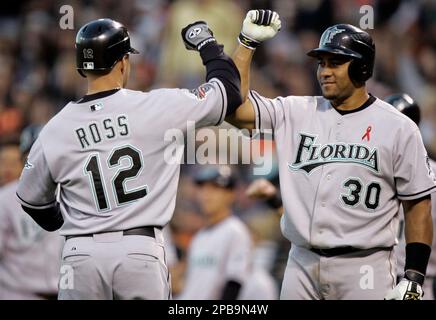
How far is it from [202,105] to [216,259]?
3.90m

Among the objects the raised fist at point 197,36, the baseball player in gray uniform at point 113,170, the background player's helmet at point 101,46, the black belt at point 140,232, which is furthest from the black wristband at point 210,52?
the black belt at point 140,232

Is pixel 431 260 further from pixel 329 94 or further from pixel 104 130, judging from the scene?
pixel 104 130

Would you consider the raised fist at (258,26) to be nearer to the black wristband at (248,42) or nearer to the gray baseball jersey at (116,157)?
the black wristband at (248,42)

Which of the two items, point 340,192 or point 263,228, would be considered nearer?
point 340,192

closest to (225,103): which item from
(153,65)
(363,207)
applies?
(363,207)

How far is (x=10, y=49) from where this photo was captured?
1318cm

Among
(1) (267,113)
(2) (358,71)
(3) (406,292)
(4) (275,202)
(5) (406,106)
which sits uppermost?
(2) (358,71)

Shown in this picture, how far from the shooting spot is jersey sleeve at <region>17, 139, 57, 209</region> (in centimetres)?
521

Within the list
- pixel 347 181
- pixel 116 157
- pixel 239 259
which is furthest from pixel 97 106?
pixel 239 259

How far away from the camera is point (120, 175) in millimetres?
5066

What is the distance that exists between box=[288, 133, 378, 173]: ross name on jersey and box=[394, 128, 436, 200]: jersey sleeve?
13cm

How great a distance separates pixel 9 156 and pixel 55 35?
5020mm

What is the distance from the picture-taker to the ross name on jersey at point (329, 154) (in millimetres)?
5371
